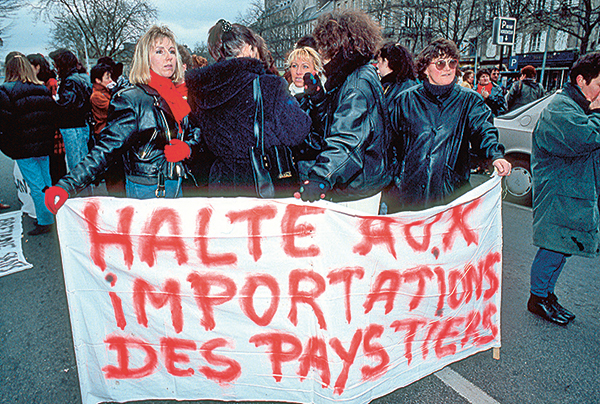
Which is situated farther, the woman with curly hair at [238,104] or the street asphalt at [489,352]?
the street asphalt at [489,352]

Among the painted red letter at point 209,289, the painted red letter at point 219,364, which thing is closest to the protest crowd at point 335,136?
the painted red letter at point 209,289

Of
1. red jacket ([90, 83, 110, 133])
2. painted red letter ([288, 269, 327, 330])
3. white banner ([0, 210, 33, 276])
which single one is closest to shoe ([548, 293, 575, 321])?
painted red letter ([288, 269, 327, 330])

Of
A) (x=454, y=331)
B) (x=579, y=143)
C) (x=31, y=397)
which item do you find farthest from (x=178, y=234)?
(x=579, y=143)

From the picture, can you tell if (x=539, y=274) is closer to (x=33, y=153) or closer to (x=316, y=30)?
(x=316, y=30)

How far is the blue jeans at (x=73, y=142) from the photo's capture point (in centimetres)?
571

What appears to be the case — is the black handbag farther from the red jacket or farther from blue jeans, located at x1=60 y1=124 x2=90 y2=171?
blue jeans, located at x1=60 y1=124 x2=90 y2=171

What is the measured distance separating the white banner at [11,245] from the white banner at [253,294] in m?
2.65

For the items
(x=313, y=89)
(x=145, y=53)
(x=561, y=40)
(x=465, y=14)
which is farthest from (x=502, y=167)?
(x=561, y=40)

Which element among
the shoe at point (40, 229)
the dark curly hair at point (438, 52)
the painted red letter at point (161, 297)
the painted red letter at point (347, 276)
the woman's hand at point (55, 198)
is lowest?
the shoe at point (40, 229)

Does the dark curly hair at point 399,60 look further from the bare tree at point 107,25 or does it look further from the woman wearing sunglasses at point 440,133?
the bare tree at point 107,25

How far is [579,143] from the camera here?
8.68 feet

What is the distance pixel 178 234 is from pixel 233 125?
0.65 m

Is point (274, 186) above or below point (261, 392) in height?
above

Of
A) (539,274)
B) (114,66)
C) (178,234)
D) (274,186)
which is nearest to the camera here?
(178,234)
